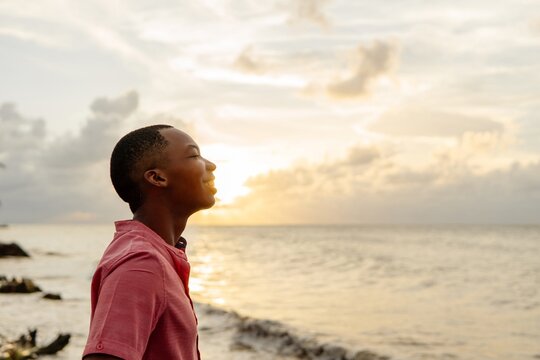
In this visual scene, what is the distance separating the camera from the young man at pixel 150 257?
1858 millimetres

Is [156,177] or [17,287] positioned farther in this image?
[17,287]

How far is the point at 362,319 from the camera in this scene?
879 inches

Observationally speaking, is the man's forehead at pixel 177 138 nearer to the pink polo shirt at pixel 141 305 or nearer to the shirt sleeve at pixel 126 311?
the pink polo shirt at pixel 141 305

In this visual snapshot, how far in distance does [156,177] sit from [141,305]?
0.59m

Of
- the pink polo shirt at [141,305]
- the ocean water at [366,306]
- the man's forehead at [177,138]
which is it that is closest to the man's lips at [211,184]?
the man's forehead at [177,138]

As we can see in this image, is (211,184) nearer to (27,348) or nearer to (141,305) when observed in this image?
(141,305)

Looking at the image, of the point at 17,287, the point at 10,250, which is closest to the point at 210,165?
the point at 17,287

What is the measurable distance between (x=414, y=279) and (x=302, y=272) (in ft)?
25.4

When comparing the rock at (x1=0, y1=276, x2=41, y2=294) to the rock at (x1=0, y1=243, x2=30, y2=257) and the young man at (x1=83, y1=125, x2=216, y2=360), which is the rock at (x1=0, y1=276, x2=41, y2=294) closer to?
the young man at (x1=83, y1=125, x2=216, y2=360)

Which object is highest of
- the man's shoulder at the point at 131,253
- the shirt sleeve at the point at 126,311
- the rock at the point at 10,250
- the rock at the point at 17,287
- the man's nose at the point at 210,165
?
the man's nose at the point at 210,165

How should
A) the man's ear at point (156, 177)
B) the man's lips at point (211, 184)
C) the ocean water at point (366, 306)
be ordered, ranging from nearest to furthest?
1. the man's ear at point (156, 177)
2. the man's lips at point (211, 184)
3. the ocean water at point (366, 306)

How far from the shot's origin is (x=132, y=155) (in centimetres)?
234

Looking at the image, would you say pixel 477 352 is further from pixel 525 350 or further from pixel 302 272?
pixel 302 272

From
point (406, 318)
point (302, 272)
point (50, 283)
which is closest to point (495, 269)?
point (302, 272)
